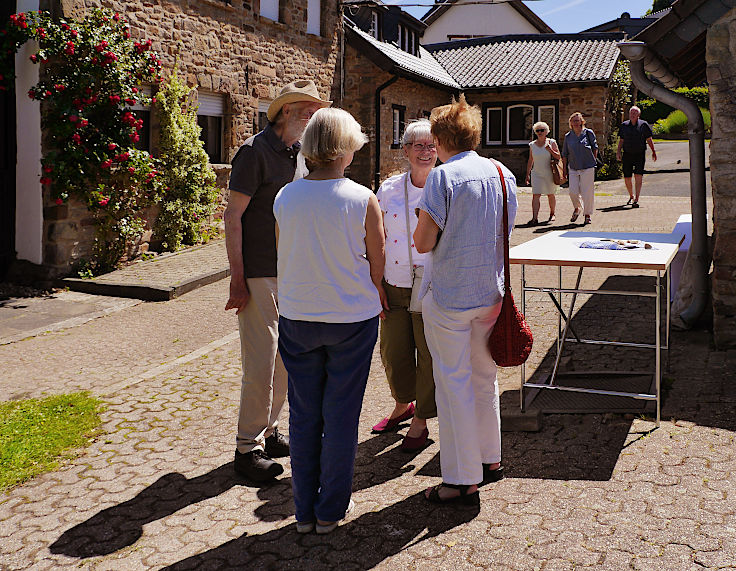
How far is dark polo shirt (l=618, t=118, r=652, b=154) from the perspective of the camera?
50.4 ft

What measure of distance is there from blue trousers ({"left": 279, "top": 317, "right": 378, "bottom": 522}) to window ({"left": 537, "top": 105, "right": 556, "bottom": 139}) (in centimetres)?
2421

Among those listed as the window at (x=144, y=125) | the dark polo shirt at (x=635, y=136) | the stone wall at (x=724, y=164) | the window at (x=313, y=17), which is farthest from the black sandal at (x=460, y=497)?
the window at (x=313, y=17)

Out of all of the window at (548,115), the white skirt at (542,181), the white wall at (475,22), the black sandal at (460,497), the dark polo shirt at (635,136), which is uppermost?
the white wall at (475,22)

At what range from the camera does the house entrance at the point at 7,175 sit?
995 centimetres

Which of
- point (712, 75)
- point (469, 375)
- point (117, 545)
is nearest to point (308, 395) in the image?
point (469, 375)

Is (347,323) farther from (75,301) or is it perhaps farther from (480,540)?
(75,301)

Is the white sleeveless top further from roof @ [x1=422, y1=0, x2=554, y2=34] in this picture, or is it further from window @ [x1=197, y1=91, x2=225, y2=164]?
roof @ [x1=422, y1=0, x2=554, y2=34]

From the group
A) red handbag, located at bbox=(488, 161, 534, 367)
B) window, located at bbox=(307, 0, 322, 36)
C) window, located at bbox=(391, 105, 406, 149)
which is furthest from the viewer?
window, located at bbox=(391, 105, 406, 149)

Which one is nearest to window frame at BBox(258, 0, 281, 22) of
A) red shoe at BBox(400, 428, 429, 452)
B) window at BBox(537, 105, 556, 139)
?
red shoe at BBox(400, 428, 429, 452)

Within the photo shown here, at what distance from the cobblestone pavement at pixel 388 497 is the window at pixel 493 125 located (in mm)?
22513

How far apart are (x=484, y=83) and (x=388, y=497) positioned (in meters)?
24.8

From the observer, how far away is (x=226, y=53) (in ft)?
44.6

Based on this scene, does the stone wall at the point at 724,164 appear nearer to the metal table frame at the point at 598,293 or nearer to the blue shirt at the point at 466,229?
the metal table frame at the point at 598,293

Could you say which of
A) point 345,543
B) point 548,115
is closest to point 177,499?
point 345,543
